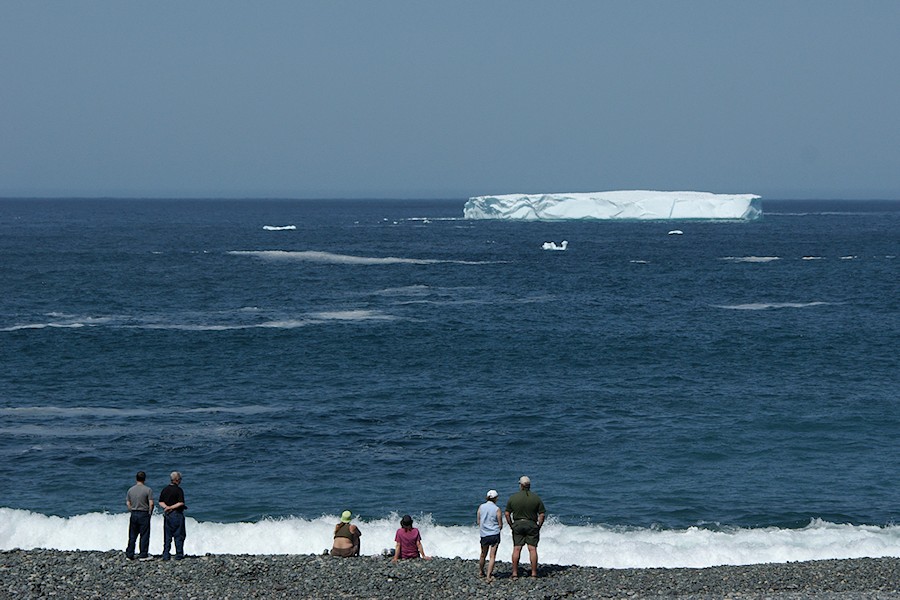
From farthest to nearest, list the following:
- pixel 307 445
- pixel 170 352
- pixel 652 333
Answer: pixel 652 333, pixel 170 352, pixel 307 445

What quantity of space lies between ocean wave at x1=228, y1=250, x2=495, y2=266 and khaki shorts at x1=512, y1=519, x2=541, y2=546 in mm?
76725

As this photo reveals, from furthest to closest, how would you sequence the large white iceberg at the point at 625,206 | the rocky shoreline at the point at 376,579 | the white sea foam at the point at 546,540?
the large white iceberg at the point at 625,206
the white sea foam at the point at 546,540
the rocky shoreline at the point at 376,579

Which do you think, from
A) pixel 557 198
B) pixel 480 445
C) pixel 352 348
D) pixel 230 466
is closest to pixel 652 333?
pixel 352 348

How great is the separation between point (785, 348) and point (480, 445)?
2241 centimetres

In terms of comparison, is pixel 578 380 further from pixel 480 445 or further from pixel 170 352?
pixel 170 352

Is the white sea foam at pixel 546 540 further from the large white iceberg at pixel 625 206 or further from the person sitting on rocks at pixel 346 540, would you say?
the large white iceberg at pixel 625 206

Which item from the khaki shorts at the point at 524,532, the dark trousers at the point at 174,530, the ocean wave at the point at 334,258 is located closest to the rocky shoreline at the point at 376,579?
the dark trousers at the point at 174,530

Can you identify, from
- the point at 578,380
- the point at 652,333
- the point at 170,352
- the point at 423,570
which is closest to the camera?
the point at 423,570

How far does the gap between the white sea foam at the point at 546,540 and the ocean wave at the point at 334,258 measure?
2752 inches

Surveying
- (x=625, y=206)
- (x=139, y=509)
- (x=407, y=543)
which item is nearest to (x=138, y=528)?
(x=139, y=509)

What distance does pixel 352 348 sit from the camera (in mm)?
49688

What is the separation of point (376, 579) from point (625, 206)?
474 feet

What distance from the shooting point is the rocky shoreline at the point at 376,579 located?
61.1 ft

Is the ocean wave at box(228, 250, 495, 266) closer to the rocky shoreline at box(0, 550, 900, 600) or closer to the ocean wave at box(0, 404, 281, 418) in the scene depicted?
the ocean wave at box(0, 404, 281, 418)
